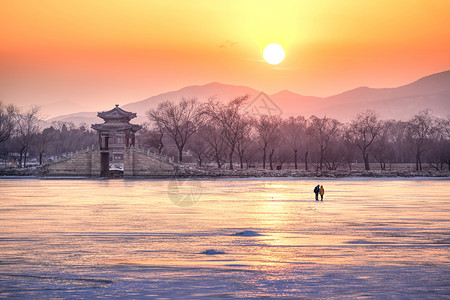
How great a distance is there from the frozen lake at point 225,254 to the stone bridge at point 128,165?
53.7 metres

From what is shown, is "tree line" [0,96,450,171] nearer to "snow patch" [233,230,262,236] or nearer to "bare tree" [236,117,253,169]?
"bare tree" [236,117,253,169]

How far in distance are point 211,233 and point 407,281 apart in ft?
28.0

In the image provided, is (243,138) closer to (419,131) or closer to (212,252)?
(419,131)

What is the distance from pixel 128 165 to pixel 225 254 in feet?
225

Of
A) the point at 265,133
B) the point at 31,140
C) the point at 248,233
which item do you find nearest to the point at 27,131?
the point at 31,140

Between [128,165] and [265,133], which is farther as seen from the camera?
[265,133]

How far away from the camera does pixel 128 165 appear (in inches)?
3184

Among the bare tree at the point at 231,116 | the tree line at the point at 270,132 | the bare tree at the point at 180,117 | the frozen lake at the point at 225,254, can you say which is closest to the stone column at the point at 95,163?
the tree line at the point at 270,132

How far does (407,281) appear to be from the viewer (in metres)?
11.1

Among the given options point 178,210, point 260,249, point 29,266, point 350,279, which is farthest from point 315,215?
point 29,266

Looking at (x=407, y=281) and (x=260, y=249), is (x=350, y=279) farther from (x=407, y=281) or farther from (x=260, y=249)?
(x=260, y=249)

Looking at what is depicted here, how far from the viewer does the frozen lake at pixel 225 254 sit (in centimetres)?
1052

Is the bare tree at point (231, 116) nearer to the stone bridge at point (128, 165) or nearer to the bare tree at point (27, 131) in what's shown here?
the stone bridge at point (128, 165)

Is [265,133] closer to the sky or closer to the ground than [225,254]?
closer to the sky
